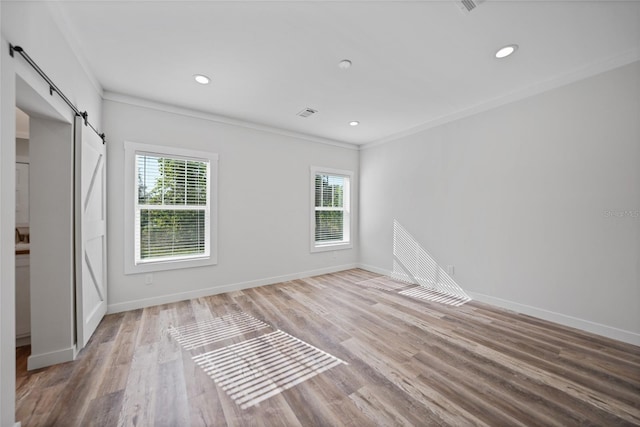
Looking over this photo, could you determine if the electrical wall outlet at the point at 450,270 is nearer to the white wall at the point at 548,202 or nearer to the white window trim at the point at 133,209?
the white wall at the point at 548,202

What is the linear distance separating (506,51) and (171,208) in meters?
4.24

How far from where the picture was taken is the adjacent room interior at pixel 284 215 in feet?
5.54

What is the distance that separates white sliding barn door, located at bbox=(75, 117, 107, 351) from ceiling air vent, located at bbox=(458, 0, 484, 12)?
10.6 ft

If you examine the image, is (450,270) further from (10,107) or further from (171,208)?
(10,107)

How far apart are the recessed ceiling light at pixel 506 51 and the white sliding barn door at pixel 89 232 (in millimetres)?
3865

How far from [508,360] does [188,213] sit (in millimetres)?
4026

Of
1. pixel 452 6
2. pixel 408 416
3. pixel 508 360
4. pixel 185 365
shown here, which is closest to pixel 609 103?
pixel 452 6

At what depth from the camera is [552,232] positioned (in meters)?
2.90

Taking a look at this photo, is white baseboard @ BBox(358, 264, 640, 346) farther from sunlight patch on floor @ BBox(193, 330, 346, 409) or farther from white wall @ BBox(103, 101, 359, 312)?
white wall @ BBox(103, 101, 359, 312)

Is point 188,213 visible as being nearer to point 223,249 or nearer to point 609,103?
point 223,249

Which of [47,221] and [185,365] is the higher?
[47,221]

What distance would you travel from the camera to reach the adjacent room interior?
1688 millimetres

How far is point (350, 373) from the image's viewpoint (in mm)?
1954

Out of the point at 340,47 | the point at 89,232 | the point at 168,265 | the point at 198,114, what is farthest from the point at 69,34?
the point at 168,265
